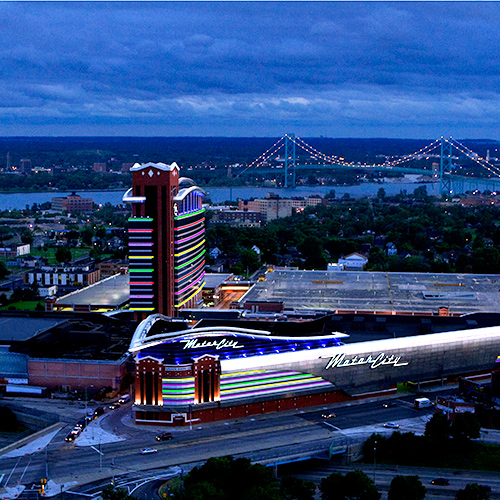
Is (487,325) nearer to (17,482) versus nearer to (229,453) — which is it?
(229,453)

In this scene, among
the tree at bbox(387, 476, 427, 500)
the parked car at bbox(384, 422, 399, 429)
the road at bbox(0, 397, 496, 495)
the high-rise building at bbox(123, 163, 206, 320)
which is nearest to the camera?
the tree at bbox(387, 476, 427, 500)

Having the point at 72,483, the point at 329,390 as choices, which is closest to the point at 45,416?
the point at 72,483

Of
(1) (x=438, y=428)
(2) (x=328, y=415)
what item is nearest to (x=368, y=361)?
(2) (x=328, y=415)

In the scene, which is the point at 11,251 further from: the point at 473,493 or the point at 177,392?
the point at 473,493

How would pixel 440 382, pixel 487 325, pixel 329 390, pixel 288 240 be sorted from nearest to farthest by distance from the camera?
pixel 329 390
pixel 440 382
pixel 487 325
pixel 288 240

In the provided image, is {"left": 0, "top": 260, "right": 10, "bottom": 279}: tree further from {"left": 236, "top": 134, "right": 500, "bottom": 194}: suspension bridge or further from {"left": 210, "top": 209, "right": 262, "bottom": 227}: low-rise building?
{"left": 236, "top": 134, "right": 500, "bottom": 194}: suspension bridge

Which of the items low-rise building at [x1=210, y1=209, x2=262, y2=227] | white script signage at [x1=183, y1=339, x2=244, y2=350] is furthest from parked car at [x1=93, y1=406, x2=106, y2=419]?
low-rise building at [x1=210, y1=209, x2=262, y2=227]
